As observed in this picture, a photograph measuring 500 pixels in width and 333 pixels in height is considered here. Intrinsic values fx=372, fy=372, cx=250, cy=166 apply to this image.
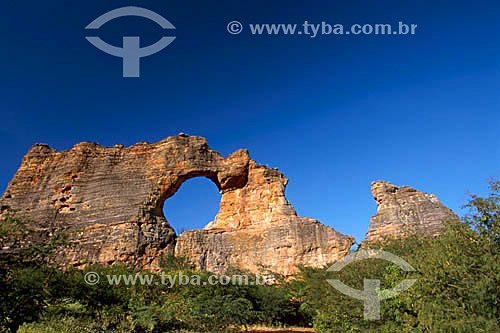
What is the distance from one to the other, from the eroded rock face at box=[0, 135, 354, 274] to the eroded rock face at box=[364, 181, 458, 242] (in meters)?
2.92

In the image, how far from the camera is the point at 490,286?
6.35 metres

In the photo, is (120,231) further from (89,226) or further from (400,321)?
(400,321)

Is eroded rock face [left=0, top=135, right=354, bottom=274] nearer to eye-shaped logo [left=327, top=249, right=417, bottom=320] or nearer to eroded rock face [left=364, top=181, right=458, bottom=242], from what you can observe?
eroded rock face [left=364, top=181, right=458, bottom=242]

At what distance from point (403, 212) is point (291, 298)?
11.0m

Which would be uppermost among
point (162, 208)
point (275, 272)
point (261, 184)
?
point (261, 184)

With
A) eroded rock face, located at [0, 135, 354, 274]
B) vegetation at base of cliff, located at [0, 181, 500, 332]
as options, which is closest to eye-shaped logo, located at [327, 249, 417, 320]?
vegetation at base of cliff, located at [0, 181, 500, 332]

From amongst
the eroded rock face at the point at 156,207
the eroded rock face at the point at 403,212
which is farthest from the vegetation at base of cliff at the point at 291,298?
the eroded rock face at the point at 403,212

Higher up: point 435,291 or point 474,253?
point 474,253

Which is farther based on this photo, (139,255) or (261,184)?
(261,184)

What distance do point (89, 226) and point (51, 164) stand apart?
8358mm

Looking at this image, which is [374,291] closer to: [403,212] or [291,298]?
[291,298]

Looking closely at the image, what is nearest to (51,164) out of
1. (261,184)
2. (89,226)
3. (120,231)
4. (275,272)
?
(89,226)

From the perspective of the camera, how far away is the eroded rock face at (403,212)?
2622 centimetres

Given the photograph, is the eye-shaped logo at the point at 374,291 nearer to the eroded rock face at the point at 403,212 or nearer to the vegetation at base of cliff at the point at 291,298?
the vegetation at base of cliff at the point at 291,298
